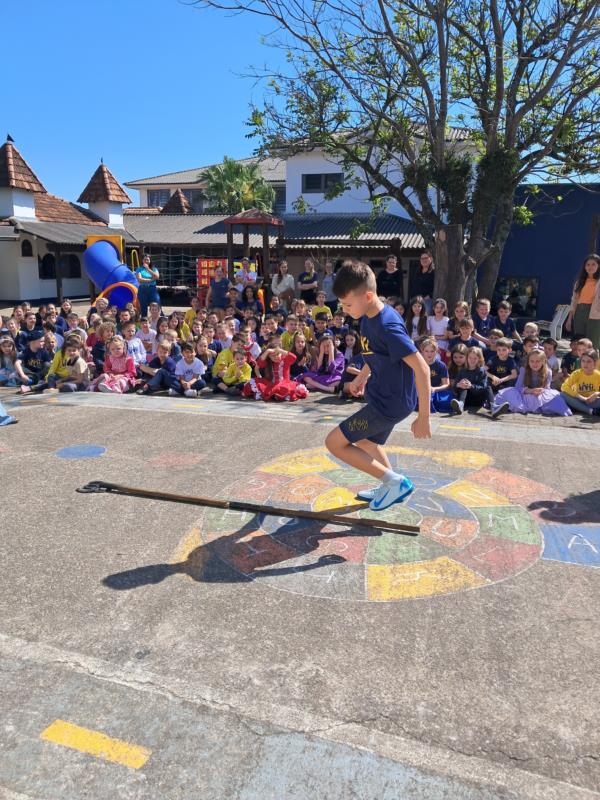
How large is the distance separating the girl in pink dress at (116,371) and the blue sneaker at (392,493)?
6560mm

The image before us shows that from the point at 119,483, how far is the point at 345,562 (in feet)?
7.80

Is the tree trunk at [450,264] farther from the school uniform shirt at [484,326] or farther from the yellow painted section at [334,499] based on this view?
the yellow painted section at [334,499]

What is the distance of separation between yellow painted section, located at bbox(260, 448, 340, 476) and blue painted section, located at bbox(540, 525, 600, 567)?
6.89 feet

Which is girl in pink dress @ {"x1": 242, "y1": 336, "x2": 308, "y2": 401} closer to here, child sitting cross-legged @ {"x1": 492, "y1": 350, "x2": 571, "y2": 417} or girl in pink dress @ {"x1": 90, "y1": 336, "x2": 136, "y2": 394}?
→ girl in pink dress @ {"x1": 90, "y1": 336, "x2": 136, "y2": 394}

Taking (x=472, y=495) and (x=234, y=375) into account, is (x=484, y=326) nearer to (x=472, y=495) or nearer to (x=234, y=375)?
(x=234, y=375)

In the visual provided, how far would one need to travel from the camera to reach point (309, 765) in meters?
2.42

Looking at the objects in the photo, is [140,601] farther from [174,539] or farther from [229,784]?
[229,784]

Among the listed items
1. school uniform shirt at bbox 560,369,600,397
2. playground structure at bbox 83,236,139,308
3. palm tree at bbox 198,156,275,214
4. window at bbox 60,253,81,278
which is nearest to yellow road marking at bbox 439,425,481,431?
school uniform shirt at bbox 560,369,600,397

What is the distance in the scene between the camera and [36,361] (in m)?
11.3

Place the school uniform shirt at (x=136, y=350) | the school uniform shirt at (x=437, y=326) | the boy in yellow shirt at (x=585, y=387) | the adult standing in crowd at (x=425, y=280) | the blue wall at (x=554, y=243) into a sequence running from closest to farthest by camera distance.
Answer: the boy in yellow shirt at (x=585, y=387)
the school uniform shirt at (x=437, y=326)
the school uniform shirt at (x=136, y=350)
the adult standing in crowd at (x=425, y=280)
the blue wall at (x=554, y=243)

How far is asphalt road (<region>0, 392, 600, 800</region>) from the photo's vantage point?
242 cm

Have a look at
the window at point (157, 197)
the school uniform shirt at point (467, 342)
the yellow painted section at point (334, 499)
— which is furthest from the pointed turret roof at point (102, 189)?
the yellow painted section at point (334, 499)

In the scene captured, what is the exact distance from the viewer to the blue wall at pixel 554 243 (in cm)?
1941

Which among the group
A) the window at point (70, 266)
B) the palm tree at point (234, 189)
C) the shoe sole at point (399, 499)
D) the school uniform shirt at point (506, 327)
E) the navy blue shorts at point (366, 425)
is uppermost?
the palm tree at point (234, 189)
